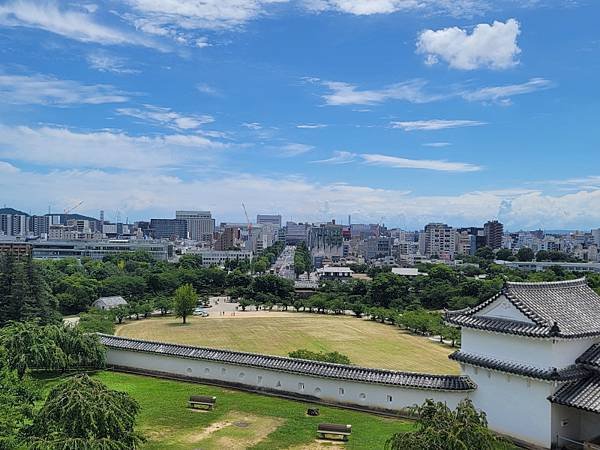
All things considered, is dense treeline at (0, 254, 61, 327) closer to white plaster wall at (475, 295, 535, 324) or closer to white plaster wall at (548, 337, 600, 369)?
white plaster wall at (475, 295, 535, 324)

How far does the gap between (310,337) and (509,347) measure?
3568cm

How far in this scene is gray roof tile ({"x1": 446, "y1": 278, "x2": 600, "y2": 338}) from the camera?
15203 mm

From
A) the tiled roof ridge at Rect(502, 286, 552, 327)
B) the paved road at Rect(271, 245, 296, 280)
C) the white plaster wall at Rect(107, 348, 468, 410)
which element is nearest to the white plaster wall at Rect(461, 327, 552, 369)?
the tiled roof ridge at Rect(502, 286, 552, 327)

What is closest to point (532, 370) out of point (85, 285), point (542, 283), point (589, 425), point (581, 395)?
point (581, 395)

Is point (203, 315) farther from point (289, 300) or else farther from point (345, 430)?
point (345, 430)

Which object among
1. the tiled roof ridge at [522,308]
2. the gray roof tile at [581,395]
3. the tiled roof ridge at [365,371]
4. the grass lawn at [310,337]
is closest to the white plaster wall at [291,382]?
the tiled roof ridge at [365,371]

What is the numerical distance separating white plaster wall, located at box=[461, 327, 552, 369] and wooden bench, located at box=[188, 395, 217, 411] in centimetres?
806

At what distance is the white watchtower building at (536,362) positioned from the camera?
591 inches

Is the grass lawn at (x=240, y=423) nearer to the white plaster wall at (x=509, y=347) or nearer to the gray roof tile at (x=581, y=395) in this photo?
the white plaster wall at (x=509, y=347)

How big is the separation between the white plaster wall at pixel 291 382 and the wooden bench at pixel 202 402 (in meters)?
2.23

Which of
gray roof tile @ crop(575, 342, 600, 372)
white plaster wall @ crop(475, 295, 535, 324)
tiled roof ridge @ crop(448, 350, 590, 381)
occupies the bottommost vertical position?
tiled roof ridge @ crop(448, 350, 590, 381)

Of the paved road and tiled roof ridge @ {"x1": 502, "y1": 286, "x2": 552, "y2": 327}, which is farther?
the paved road

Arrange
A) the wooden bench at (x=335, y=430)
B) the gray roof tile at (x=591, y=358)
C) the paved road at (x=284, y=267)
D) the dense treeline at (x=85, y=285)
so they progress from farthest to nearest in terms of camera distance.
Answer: the paved road at (x=284, y=267) → the dense treeline at (x=85, y=285) → the wooden bench at (x=335, y=430) → the gray roof tile at (x=591, y=358)

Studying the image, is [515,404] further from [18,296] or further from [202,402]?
[18,296]
